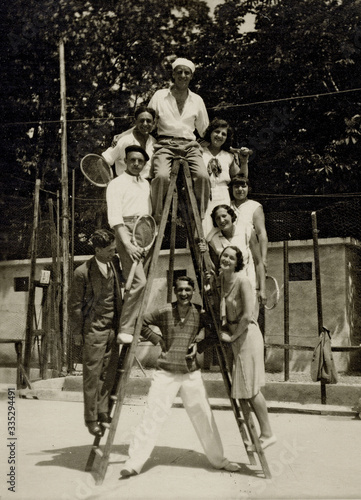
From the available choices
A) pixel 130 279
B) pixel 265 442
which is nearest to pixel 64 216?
pixel 130 279

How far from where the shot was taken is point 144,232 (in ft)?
20.8

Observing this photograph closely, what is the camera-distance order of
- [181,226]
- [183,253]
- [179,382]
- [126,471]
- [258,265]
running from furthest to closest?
[181,226], [183,253], [258,265], [179,382], [126,471]

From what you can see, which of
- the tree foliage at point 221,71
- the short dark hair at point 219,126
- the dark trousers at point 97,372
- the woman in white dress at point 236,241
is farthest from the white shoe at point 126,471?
the tree foliage at point 221,71

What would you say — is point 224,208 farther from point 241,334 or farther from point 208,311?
point 241,334

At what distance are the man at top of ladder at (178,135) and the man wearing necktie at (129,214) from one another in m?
0.14

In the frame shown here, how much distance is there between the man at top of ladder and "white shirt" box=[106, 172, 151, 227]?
0.13 meters

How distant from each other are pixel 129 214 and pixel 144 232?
0.74 feet

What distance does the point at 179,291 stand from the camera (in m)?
6.18

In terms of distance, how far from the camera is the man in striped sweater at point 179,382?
5.98 meters

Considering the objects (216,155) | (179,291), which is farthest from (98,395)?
(216,155)

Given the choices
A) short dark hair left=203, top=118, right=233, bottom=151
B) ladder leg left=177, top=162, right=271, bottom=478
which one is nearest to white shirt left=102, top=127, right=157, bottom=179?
ladder leg left=177, top=162, right=271, bottom=478

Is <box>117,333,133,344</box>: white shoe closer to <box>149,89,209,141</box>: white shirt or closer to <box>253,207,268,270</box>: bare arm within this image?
<box>149,89,209,141</box>: white shirt

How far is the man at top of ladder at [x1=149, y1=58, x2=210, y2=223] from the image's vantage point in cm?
657

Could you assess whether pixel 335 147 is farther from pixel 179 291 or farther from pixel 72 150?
pixel 179 291
